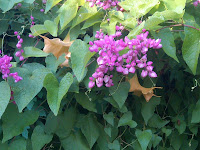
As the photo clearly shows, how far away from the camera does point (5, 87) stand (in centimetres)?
83

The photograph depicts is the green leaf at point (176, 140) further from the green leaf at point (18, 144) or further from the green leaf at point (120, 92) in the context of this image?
the green leaf at point (18, 144)

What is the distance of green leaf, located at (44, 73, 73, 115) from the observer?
809mm

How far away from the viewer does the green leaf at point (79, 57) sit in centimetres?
82

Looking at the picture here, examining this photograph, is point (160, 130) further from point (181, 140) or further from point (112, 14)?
point (112, 14)

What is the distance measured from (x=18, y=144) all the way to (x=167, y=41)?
0.64 m

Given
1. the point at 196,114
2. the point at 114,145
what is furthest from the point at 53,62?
the point at 196,114

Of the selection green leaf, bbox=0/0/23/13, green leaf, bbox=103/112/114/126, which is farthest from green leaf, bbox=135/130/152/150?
green leaf, bbox=0/0/23/13

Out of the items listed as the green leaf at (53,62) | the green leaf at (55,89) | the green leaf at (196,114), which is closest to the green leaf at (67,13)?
the green leaf at (53,62)

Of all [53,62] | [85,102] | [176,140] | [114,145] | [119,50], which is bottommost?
[176,140]

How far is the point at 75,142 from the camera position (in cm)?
105

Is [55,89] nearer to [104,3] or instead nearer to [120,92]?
[120,92]

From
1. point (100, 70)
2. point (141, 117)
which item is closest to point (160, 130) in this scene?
point (141, 117)

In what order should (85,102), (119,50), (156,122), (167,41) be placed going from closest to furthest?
(119,50)
(167,41)
(85,102)
(156,122)

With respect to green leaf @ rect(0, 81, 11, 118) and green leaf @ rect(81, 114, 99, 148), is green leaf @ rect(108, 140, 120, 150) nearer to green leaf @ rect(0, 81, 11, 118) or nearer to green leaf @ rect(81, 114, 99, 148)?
green leaf @ rect(81, 114, 99, 148)
